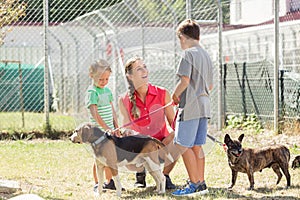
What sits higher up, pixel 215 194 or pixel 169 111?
pixel 169 111

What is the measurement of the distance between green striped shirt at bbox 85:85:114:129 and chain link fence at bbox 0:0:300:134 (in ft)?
10.1

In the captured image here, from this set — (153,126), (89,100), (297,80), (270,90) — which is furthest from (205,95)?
(270,90)

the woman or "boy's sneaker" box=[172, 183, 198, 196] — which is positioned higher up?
the woman

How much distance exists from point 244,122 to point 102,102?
6.44 metres

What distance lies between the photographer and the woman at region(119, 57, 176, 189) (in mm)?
6727

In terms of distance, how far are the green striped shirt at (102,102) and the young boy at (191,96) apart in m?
0.80

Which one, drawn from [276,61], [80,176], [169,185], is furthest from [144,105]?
[276,61]

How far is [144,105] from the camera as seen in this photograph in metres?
6.81

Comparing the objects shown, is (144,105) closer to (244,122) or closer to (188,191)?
(188,191)

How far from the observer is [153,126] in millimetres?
6812

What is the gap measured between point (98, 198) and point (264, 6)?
12224mm

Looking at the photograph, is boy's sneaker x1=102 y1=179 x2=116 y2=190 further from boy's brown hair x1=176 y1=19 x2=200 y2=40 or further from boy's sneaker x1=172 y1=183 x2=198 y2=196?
boy's brown hair x1=176 y1=19 x2=200 y2=40

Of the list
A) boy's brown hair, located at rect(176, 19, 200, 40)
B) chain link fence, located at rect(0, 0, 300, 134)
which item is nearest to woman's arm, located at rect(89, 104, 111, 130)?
boy's brown hair, located at rect(176, 19, 200, 40)

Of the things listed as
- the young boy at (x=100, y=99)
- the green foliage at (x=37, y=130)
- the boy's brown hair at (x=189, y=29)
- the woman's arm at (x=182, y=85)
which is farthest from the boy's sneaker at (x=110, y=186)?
the green foliage at (x=37, y=130)
